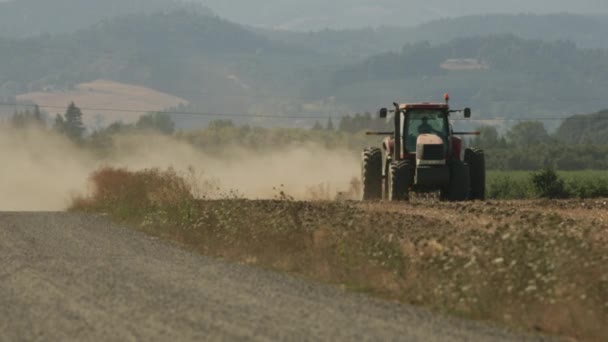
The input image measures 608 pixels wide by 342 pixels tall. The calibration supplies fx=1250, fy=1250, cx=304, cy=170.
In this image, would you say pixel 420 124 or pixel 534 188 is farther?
pixel 534 188

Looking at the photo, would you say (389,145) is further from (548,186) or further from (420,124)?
(548,186)

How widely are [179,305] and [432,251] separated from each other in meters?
5.07

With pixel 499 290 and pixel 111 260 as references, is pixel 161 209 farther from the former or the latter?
pixel 499 290

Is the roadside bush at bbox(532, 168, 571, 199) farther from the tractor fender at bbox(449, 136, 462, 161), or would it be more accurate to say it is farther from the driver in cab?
the driver in cab

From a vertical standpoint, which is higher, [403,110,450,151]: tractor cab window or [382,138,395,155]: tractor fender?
[403,110,450,151]: tractor cab window

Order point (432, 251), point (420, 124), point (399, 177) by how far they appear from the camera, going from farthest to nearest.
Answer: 1. point (420, 124)
2. point (399, 177)
3. point (432, 251)

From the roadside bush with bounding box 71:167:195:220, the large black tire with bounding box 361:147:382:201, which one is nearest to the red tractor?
the large black tire with bounding box 361:147:382:201

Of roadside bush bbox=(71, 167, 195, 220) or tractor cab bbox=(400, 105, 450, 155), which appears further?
tractor cab bbox=(400, 105, 450, 155)

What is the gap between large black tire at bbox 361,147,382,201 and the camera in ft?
129

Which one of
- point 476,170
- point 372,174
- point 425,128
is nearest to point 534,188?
point 476,170

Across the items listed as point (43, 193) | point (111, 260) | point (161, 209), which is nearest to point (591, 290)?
point (111, 260)

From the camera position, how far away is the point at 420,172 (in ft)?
119

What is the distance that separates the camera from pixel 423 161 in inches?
1421

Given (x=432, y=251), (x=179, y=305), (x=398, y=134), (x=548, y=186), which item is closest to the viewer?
(x=179, y=305)
